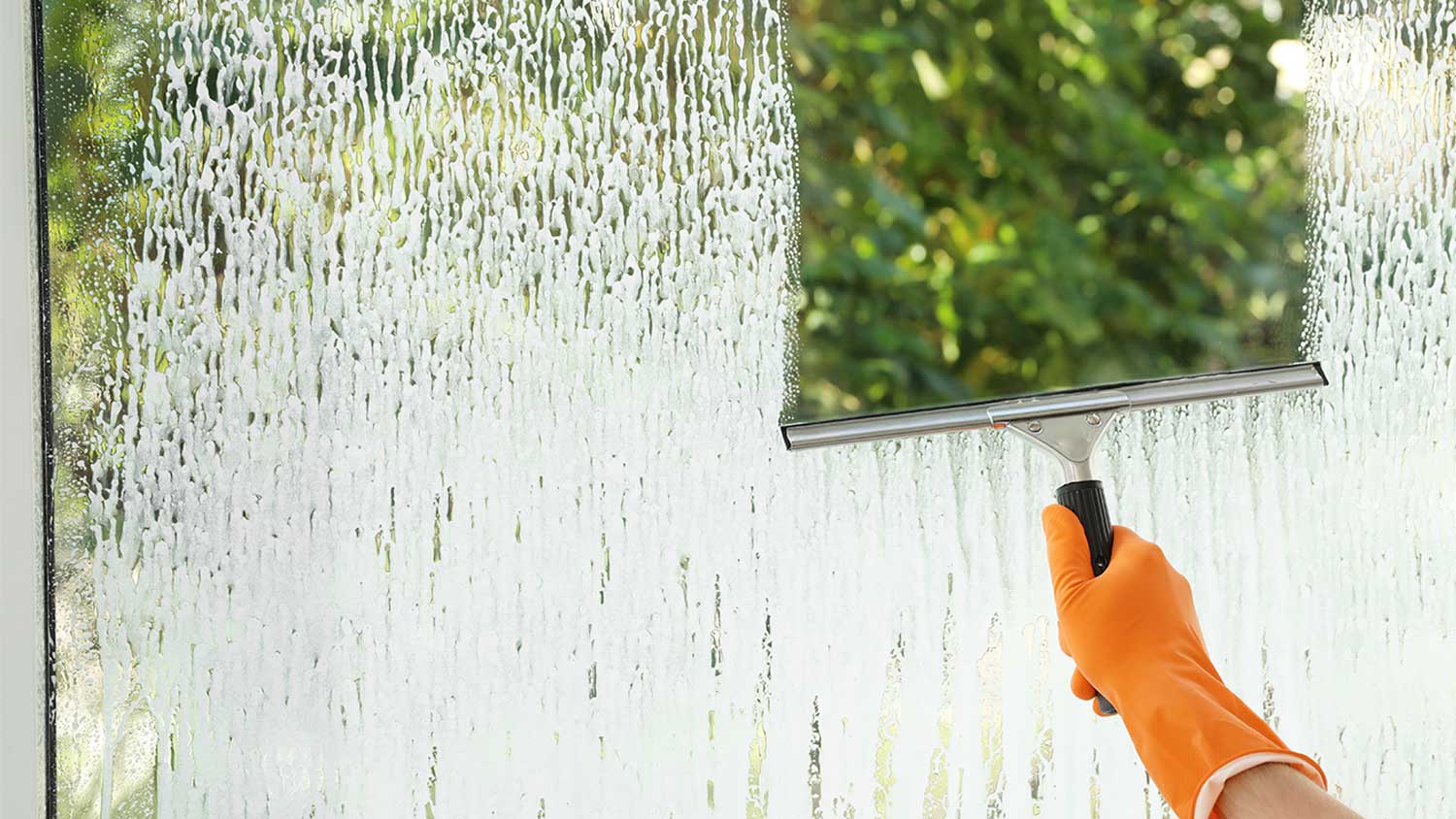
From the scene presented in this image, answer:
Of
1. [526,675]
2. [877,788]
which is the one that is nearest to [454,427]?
[526,675]

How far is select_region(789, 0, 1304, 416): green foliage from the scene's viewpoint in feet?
2.16

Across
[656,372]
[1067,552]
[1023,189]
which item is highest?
[1023,189]

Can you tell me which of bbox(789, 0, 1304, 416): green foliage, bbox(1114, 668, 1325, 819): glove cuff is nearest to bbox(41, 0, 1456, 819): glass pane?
bbox(789, 0, 1304, 416): green foliage

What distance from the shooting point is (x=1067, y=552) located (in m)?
0.62

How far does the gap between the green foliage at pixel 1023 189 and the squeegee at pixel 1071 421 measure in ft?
0.13

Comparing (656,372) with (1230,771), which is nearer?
(1230,771)

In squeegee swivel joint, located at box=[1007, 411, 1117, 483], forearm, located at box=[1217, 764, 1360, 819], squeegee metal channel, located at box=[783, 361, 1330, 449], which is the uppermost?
squeegee metal channel, located at box=[783, 361, 1330, 449]

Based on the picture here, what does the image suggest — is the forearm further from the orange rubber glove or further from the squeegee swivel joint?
the squeegee swivel joint

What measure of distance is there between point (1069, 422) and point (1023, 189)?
6.5 inches

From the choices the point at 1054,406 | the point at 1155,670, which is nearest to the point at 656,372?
the point at 1054,406

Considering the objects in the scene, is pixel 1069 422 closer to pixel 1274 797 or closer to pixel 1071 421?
pixel 1071 421

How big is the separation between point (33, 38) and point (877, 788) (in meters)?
0.75

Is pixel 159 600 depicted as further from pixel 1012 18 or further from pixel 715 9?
pixel 1012 18

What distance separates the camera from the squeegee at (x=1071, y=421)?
62 cm
